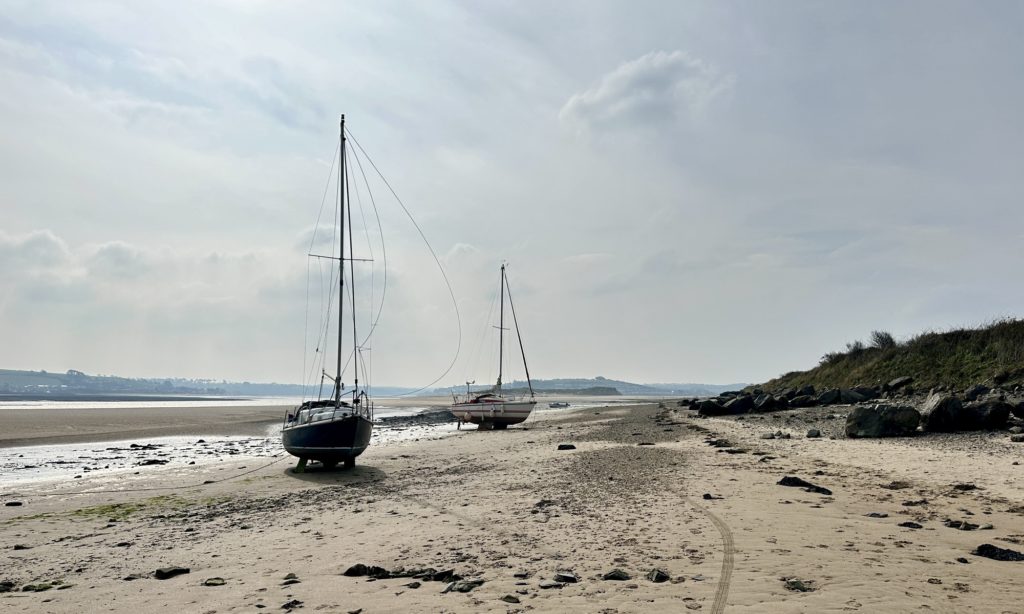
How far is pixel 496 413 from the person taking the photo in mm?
48656

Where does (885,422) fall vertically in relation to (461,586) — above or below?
above

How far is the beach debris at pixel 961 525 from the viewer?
9617 millimetres

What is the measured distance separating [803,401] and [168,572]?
127 feet

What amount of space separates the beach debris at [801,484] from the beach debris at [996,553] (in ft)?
15.0

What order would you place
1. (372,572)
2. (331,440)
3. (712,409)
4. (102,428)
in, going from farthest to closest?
(102,428), (712,409), (331,440), (372,572)

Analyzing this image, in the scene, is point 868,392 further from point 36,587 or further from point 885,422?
point 36,587

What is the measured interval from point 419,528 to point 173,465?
61.7 ft

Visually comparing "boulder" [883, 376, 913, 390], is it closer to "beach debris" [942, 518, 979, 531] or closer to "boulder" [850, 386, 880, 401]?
"boulder" [850, 386, 880, 401]

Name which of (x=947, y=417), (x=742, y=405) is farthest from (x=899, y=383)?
(x=947, y=417)

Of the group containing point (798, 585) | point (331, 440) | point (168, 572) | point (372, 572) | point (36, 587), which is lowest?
point (36, 587)

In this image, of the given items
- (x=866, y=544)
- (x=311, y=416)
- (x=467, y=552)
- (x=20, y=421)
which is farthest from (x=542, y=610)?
(x=20, y=421)

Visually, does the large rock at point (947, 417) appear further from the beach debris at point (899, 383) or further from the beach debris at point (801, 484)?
the beach debris at point (899, 383)

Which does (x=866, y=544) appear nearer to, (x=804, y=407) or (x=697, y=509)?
(x=697, y=509)

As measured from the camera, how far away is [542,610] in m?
6.78
